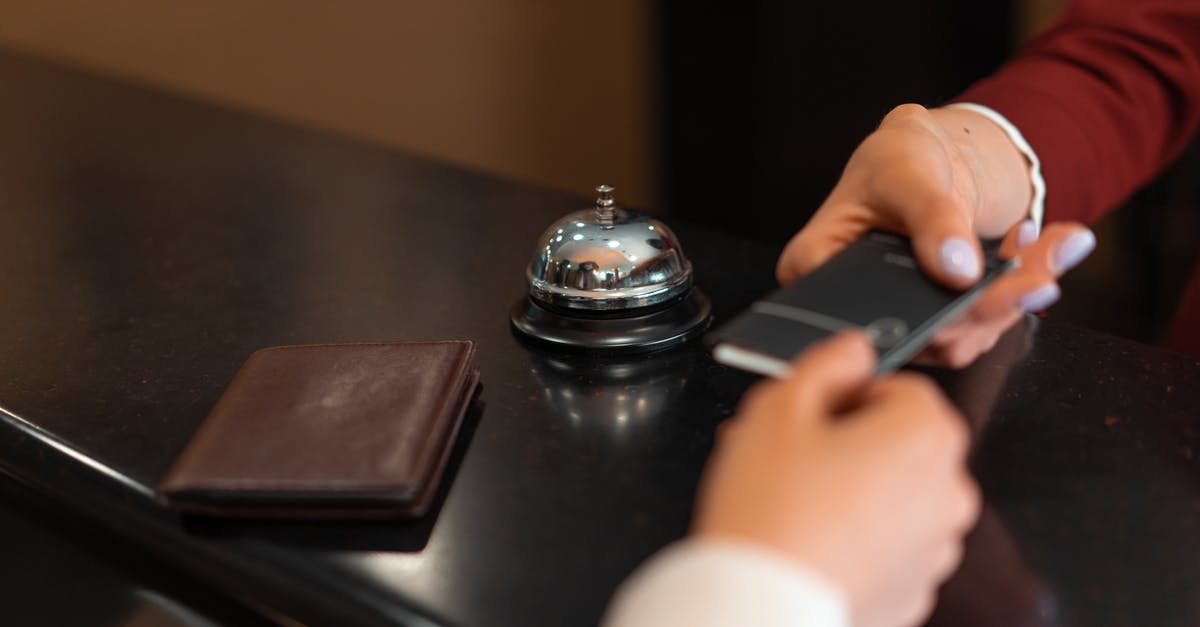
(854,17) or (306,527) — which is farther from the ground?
(306,527)

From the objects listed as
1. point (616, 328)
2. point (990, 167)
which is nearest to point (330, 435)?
point (616, 328)

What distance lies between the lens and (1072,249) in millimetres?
596

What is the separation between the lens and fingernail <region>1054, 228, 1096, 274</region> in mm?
595

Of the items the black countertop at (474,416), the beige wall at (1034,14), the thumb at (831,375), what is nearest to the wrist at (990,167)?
the black countertop at (474,416)

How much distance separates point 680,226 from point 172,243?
423 mm

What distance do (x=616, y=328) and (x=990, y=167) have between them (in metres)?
0.37

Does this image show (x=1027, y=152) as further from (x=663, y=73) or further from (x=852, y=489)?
(x=663, y=73)

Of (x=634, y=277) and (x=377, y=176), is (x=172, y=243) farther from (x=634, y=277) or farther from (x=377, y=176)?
(x=634, y=277)

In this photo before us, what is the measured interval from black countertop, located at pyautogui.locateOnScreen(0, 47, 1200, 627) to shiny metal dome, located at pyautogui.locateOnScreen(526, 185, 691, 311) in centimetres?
4

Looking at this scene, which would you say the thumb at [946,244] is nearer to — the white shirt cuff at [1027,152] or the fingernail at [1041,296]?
the fingernail at [1041,296]

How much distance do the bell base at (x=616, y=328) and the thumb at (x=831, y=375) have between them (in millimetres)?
234

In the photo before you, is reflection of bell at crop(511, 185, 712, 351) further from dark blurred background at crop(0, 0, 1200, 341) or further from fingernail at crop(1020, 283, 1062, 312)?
dark blurred background at crop(0, 0, 1200, 341)

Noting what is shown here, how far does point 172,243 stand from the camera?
37.0 inches

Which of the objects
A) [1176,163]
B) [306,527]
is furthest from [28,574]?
[1176,163]
